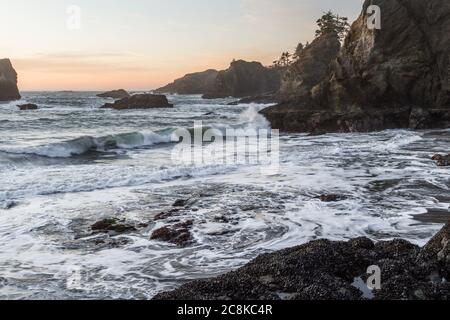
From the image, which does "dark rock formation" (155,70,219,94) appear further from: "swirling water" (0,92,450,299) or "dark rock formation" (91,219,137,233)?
"dark rock formation" (91,219,137,233)

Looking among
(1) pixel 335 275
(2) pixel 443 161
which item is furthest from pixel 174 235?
(2) pixel 443 161

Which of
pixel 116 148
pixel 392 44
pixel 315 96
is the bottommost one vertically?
pixel 116 148

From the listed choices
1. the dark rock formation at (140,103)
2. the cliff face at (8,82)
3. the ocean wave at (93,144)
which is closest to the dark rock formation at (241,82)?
the dark rock formation at (140,103)

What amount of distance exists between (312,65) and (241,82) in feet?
230

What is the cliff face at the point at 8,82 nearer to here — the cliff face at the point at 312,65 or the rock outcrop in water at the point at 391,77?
the cliff face at the point at 312,65

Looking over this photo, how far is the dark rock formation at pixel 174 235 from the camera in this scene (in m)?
9.91

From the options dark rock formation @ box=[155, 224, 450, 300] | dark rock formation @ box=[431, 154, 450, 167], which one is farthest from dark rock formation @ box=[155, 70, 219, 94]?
dark rock formation @ box=[155, 224, 450, 300]

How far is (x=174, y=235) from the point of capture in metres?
10.2

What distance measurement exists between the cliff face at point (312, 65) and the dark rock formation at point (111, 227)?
149ft
